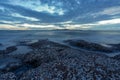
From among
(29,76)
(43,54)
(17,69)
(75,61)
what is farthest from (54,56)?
(29,76)

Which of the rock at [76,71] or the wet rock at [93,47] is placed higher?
the rock at [76,71]

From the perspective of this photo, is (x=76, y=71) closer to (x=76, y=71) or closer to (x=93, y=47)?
(x=76, y=71)

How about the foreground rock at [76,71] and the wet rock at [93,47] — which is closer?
the foreground rock at [76,71]

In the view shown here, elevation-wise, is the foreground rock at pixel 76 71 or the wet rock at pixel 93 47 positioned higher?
the foreground rock at pixel 76 71

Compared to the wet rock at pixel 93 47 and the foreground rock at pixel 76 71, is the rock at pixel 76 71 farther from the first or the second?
the wet rock at pixel 93 47

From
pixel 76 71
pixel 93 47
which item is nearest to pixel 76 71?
pixel 76 71

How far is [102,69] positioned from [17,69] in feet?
35.3

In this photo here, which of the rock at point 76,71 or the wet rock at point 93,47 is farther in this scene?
the wet rock at point 93,47

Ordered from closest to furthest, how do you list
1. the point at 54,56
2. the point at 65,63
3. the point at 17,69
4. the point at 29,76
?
the point at 29,76
the point at 65,63
the point at 17,69
the point at 54,56

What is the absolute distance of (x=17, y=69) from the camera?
82.8 ft

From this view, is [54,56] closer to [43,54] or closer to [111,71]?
[43,54]

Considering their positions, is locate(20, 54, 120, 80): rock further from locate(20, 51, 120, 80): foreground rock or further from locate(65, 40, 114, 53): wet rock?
locate(65, 40, 114, 53): wet rock

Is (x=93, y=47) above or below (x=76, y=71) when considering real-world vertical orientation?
below

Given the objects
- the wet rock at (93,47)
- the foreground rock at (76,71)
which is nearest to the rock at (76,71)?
the foreground rock at (76,71)
